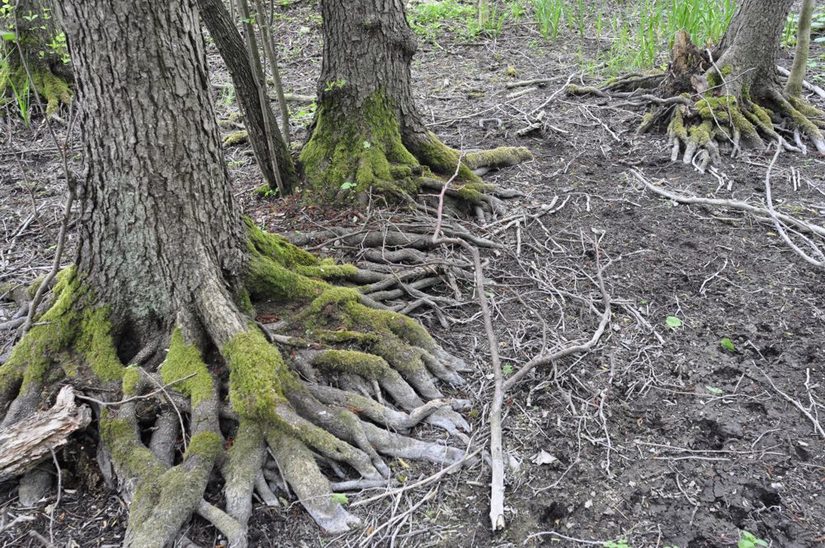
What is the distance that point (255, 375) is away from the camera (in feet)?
9.36

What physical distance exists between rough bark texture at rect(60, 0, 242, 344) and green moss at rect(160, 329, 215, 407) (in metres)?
0.21

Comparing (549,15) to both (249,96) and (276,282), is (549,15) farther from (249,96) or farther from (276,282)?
(276,282)

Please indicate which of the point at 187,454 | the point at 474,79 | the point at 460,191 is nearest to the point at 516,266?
the point at 460,191

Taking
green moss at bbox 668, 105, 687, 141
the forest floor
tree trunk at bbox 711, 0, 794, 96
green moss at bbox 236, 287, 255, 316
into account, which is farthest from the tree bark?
tree trunk at bbox 711, 0, 794, 96

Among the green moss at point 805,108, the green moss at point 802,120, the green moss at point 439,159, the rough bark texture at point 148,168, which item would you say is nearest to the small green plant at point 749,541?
the rough bark texture at point 148,168

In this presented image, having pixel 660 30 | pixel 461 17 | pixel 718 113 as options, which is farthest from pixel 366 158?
pixel 461 17

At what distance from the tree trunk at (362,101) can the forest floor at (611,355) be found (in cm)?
44

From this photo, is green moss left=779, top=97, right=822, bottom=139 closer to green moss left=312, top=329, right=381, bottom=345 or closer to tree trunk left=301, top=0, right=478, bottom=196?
tree trunk left=301, top=0, right=478, bottom=196

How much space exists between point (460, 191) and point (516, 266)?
3.10 ft

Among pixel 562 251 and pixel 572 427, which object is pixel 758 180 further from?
pixel 572 427

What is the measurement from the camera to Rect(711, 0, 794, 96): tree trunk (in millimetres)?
5809

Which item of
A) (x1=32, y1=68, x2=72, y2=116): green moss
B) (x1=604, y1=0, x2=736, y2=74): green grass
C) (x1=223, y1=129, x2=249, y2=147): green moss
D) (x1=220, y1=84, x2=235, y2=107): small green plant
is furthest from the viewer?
(x1=220, y1=84, x2=235, y2=107): small green plant

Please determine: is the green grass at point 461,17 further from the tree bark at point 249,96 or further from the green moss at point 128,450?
the green moss at point 128,450

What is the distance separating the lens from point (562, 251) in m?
4.52
